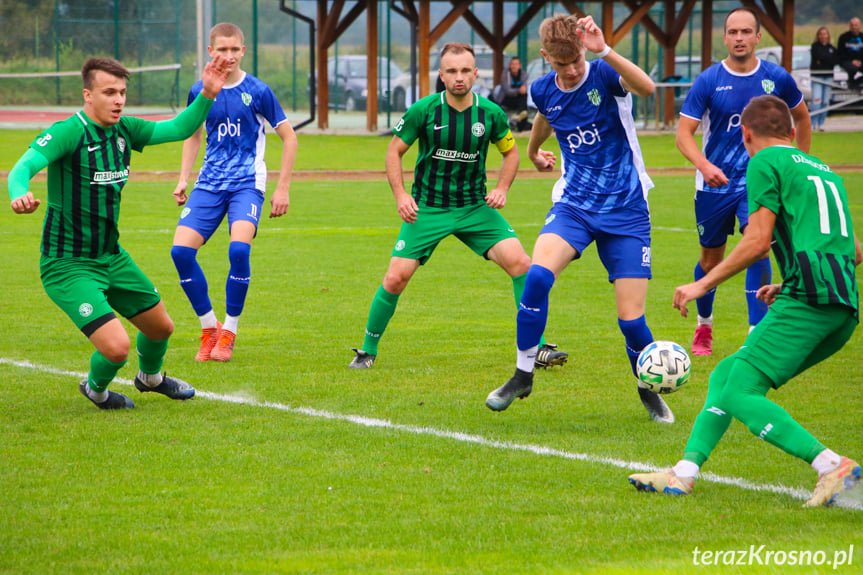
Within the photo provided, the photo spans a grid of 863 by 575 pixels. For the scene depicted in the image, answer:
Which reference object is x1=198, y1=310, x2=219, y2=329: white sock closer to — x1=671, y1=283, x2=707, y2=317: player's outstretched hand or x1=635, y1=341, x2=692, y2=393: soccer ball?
x1=635, y1=341, x2=692, y2=393: soccer ball

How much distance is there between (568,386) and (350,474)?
2.23 metres

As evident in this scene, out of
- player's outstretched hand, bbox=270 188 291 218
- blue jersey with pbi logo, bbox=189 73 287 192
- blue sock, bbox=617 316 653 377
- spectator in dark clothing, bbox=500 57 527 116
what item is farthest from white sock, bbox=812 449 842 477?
spectator in dark clothing, bbox=500 57 527 116

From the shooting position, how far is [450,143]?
284 inches

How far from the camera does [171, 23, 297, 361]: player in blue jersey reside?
7594 mm

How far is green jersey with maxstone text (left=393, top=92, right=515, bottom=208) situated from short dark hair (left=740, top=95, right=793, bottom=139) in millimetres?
2688

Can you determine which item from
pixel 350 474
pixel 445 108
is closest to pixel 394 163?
pixel 445 108

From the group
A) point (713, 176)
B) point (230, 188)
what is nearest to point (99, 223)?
point (230, 188)

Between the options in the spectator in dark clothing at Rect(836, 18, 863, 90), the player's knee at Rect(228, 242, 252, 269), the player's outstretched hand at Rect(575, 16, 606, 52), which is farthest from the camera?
the spectator in dark clothing at Rect(836, 18, 863, 90)

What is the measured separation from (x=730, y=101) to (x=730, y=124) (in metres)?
0.16

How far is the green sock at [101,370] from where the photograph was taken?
19.6 feet

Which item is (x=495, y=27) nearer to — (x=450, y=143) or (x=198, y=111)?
(x=450, y=143)

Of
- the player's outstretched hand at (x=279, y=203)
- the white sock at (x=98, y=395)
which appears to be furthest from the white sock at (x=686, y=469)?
the player's outstretched hand at (x=279, y=203)

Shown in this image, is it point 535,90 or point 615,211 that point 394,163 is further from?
point 615,211

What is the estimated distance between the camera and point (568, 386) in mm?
6801
